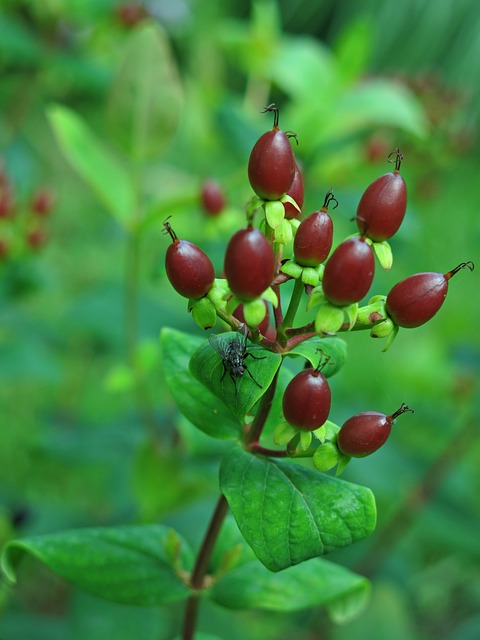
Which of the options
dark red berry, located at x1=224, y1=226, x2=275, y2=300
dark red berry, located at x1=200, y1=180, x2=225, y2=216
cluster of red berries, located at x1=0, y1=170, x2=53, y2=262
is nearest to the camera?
dark red berry, located at x1=224, y1=226, x2=275, y2=300

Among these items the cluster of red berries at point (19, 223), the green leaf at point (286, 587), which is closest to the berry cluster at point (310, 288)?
the green leaf at point (286, 587)

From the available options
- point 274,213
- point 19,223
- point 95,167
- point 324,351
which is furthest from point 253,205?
point 19,223

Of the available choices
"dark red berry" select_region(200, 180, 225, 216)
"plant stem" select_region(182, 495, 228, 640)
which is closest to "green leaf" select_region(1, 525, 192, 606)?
"plant stem" select_region(182, 495, 228, 640)

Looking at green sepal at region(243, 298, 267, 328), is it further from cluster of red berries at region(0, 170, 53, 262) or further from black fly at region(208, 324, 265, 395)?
cluster of red berries at region(0, 170, 53, 262)

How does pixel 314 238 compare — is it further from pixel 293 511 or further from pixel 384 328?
pixel 293 511

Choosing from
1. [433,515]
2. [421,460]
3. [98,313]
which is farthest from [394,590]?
[98,313]
